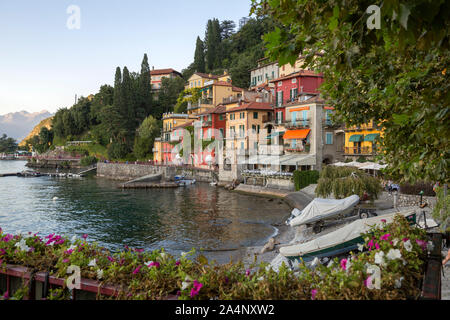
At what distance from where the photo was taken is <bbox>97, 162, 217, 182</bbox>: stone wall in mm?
52272

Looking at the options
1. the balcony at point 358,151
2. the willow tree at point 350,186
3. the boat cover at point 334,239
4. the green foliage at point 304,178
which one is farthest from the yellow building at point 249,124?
the boat cover at point 334,239

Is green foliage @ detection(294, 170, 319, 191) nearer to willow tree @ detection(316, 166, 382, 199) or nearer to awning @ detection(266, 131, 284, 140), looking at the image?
willow tree @ detection(316, 166, 382, 199)

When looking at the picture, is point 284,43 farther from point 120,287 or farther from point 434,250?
point 434,250

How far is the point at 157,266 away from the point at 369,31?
3101 millimetres

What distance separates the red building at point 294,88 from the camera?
4126cm

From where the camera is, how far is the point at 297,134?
39719 mm

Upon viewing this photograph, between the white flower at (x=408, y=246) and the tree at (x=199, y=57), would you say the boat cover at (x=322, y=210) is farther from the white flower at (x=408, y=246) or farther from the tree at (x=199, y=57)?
the tree at (x=199, y=57)

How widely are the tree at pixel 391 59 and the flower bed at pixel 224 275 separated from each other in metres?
1.57

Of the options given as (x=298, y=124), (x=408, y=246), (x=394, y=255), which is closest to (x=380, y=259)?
(x=394, y=255)

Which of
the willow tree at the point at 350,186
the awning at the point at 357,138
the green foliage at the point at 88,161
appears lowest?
the willow tree at the point at 350,186

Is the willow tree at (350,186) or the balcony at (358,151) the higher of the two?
the balcony at (358,151)

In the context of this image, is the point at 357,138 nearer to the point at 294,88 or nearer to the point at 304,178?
the point at 304,178

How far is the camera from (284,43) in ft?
9.86
